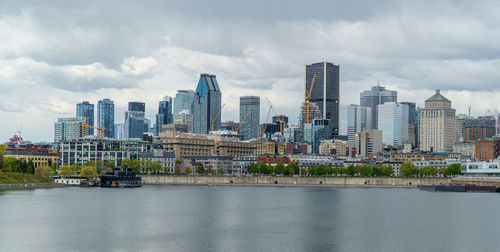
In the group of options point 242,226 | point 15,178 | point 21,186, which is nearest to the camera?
point 242,226

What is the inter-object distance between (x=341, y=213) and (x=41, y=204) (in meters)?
55.2

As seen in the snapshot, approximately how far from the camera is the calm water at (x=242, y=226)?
75125 millimetres

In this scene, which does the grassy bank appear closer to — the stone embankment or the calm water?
the stone embankment

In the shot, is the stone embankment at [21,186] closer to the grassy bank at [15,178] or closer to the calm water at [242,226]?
the grassy bank at [15,178]

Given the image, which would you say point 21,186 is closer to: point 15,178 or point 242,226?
point 15,178

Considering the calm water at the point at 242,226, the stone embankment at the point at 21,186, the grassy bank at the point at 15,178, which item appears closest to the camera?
the calm water at the point at 242,226

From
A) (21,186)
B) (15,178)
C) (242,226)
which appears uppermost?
(15,178)

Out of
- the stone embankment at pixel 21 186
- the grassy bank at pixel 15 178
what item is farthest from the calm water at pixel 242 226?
the grassy bank at pixel 15 178

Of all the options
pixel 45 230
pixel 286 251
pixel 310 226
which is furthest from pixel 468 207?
pixel 45 230

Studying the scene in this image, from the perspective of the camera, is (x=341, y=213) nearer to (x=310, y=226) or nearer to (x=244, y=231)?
(x=310, y=226)

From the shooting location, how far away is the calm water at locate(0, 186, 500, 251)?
75.1 m

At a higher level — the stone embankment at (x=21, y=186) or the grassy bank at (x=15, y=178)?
the grassy bank at (x=15, y=178)

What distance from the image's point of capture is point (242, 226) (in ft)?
303

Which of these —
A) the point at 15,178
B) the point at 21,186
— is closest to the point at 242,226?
the point at 21,186
